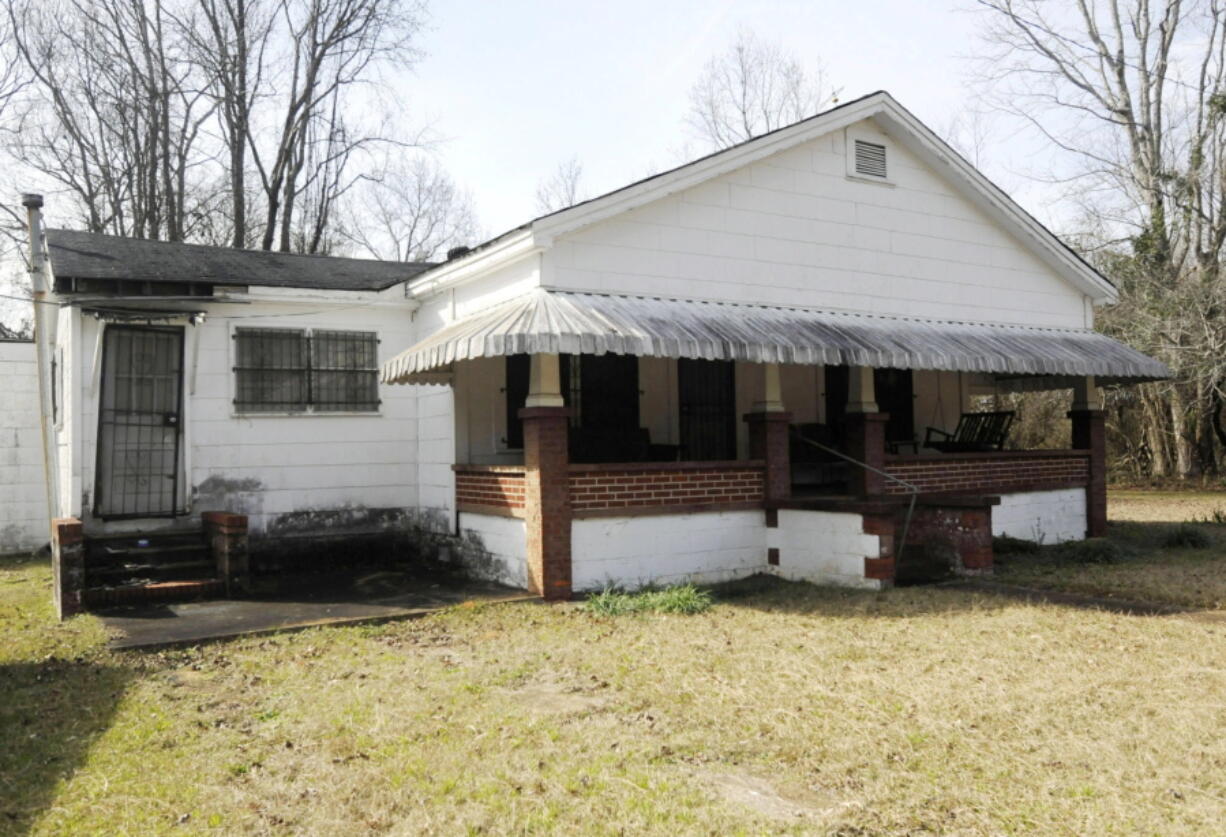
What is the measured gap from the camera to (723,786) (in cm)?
427

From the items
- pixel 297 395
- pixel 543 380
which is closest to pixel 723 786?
pixel 543 380

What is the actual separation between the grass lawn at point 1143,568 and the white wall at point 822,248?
10.9ft

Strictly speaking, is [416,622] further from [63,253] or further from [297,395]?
[63,253]

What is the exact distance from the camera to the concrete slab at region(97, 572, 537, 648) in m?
7.62

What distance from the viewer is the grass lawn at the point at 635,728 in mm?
3984

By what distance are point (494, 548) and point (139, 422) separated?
168 inches

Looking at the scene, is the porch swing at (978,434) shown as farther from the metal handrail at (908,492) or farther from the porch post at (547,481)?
the porch post at (547,481)

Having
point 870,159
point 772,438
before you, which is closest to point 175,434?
point 772,438

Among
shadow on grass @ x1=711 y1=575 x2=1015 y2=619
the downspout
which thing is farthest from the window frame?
shadow on grass @ x1=711 y1=575 x2=1015 y2=619

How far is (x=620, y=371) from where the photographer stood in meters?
11.7

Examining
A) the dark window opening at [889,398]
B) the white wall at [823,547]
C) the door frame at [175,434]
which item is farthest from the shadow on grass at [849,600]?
the door frame at [175,434]

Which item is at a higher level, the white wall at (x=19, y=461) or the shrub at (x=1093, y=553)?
the white wall at (x=19, y=461)

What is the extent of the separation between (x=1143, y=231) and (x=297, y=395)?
70.8ft

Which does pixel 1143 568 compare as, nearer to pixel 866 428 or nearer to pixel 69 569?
pixel 866 428
